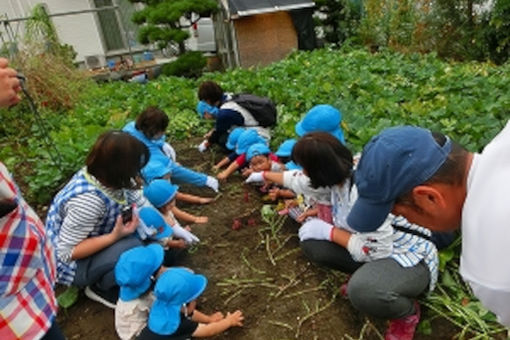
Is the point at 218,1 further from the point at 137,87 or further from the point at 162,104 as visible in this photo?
the point at 162,104

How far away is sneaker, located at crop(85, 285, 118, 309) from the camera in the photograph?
7.43 ft

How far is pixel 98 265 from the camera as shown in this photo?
2.20 metres

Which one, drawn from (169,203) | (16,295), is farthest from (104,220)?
(16,295)

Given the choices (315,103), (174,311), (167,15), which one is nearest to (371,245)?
(174,311)

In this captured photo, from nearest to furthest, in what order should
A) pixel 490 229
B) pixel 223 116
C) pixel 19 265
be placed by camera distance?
pixel 490 229, pixel 19 265, pixel 223 116

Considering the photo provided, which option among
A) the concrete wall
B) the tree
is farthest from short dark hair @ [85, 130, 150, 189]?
the concrete wall

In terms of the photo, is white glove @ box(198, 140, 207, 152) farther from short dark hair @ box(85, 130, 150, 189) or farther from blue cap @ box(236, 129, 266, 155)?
short dark hair @ box(85, 130, 150, 189)

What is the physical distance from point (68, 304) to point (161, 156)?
56.6 inches

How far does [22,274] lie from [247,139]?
2.57m

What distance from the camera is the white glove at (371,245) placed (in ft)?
5.97

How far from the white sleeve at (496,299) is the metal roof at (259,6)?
11155mm

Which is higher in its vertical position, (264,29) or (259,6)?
(259,6)

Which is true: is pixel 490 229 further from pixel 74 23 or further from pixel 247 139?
pixel 74 23

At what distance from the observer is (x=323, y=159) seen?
188cm
